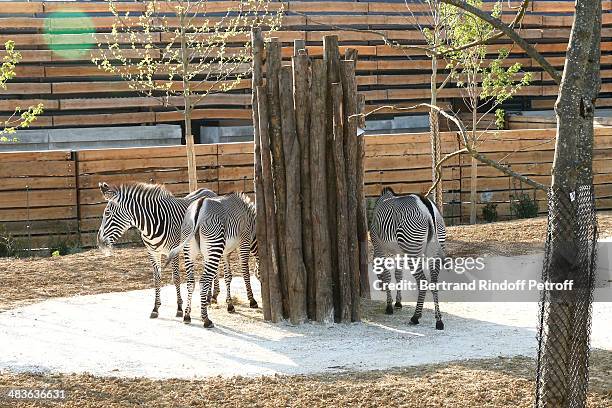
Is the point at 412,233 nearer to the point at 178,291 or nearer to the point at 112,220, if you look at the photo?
the point at 178,291

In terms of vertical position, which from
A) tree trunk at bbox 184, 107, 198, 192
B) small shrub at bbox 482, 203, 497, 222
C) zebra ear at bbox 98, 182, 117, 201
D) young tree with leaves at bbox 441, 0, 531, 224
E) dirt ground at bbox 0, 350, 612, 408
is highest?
young tree with leaves at bbox 441, 0, 531, 224

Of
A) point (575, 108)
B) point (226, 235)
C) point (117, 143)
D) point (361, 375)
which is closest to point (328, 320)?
point (226, 235)

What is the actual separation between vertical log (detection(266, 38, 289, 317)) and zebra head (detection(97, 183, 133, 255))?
1.82 m

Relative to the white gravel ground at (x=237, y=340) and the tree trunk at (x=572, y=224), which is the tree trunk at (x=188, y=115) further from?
the tree trunk at (x=572, y=224)

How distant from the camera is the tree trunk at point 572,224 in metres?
6.44

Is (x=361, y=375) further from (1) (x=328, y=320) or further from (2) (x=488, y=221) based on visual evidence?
(2) (x=488, y=221)

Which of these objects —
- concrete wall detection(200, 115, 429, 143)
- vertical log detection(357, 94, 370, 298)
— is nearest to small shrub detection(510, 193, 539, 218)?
concrete wall detection(200, 115, 429, 143)

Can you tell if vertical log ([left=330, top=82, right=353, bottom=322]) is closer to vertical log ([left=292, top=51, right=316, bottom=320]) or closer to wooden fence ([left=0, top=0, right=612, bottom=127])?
vertical log ([left=292, top=51, right=316, bottom=320])

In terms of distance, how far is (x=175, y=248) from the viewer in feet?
37.1

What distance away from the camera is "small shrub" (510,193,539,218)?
18281 millimetres

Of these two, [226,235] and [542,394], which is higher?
[226,235]

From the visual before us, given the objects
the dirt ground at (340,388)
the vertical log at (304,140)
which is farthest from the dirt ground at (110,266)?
Answer: the dirt ground at (340,388)

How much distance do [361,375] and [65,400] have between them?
2.52 m

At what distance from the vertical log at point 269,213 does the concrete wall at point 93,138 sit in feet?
Answer: 31.3
